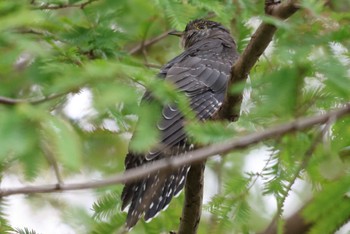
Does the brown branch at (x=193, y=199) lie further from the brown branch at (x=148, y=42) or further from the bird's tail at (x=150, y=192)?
the brown branch at (x=148, y=42)

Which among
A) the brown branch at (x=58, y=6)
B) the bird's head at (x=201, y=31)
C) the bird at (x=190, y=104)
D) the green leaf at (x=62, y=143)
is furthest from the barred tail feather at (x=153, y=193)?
the bird's head at (x=201, y=31)

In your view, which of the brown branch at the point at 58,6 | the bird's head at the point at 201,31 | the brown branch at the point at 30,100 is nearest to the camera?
the brown branch at the point at 30,100

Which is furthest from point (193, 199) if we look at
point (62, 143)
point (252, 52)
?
point (62, 143)

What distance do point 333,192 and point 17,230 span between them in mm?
2009

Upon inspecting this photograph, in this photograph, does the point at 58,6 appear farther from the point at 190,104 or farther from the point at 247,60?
the point at 247,60

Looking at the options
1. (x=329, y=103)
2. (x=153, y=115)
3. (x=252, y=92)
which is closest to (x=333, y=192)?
(x=329, y=103)

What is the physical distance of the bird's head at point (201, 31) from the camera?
22.0 feet

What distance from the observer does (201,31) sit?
680 cm

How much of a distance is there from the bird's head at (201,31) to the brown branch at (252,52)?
2050 millimetres

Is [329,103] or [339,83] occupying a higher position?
[339,83]

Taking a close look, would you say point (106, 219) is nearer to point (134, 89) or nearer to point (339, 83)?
point (134, 89)

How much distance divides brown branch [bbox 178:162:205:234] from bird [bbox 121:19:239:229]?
3.1 inches

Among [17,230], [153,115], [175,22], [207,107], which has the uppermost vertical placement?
[153,115]

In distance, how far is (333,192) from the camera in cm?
356
